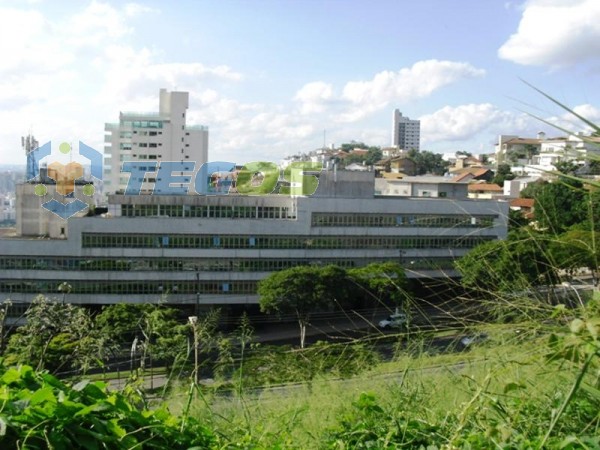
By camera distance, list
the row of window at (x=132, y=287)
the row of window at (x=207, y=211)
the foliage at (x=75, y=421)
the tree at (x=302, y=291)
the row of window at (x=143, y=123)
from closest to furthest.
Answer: the foliage at (x=75, y=421) → the tree at (x=302, y=291) → the row of window at (x=132, y=287) → the row of window at (x=207, y=211) → the row of window at (x=143, y=123)

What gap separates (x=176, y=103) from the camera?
33.0 metres

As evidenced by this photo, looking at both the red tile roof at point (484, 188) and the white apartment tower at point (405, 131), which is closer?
the red tile roof at point (484, 188)

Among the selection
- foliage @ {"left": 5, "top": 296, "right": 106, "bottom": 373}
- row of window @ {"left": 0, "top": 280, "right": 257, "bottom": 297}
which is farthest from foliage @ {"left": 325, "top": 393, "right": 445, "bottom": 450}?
row of window @ {"left": 0, "top": 280, "right": 257, "bottom": 297}

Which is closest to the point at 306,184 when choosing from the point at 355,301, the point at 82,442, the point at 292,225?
the point at 292,225

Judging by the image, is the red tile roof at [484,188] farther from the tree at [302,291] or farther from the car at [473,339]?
the car at [473,339]

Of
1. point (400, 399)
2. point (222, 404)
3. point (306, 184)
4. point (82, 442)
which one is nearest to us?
point (82, 442)

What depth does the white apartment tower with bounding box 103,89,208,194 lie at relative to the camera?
32.8 m

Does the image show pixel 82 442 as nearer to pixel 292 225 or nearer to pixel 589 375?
pixel 589 375

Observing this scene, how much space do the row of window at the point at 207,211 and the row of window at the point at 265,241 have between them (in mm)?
620

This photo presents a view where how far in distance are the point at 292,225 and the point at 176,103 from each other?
651 inches

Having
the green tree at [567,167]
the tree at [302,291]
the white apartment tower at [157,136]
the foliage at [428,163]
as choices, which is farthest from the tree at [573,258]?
the foliage at [428,163]

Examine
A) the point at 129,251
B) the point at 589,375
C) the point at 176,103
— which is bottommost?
the point at 129,251

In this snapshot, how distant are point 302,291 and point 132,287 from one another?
4781mm

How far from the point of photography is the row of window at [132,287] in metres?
17.3
